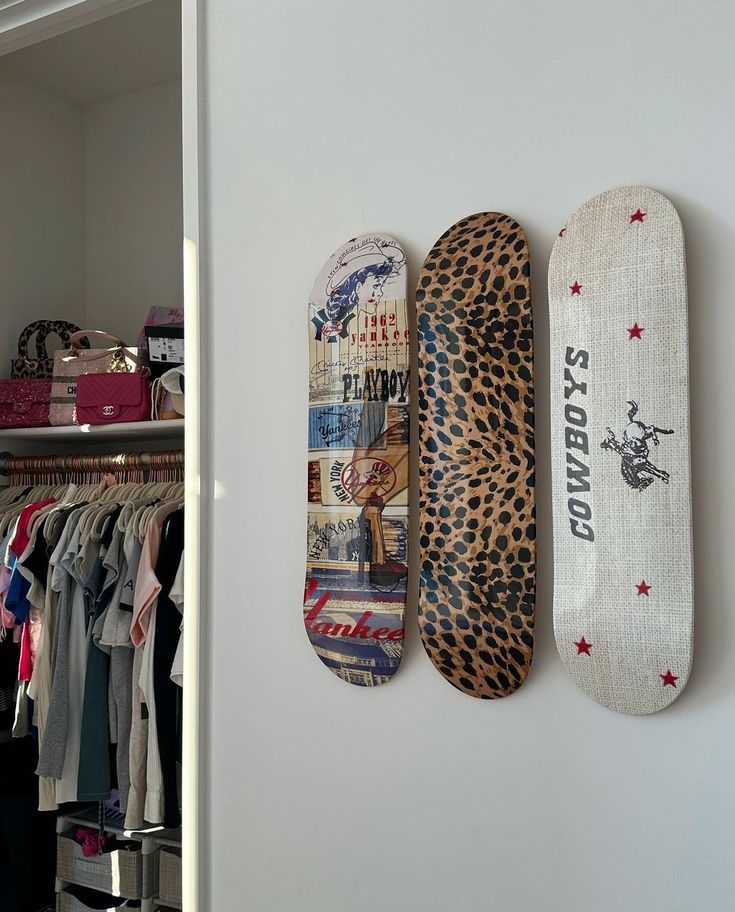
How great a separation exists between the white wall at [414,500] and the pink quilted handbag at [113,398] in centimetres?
85

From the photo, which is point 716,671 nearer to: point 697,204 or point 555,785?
point 555,785

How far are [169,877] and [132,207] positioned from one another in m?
2.17

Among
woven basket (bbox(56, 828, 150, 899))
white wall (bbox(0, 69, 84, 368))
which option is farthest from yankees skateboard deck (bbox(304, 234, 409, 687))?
white wall (bbox(0, 69, 84, 368))

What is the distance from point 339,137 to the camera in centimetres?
153

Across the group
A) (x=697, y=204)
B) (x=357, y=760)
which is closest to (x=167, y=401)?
(x=357, y=760)

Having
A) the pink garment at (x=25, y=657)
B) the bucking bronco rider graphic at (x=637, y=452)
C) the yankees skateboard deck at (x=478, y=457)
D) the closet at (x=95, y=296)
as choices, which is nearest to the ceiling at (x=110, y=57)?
the closet at (x=95, y=296)

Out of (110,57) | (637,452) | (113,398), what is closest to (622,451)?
(637,452)

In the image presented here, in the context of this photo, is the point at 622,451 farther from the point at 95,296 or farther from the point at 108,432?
the point at 95,296

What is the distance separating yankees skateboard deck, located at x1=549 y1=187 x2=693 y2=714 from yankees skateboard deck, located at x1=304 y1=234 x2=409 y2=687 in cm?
28

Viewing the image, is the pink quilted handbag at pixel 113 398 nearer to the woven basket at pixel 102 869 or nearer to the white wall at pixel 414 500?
the white wall at pixel 414 500

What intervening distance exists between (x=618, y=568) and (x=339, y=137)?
35.9 inches

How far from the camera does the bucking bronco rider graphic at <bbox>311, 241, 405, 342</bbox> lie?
1442 millimetres

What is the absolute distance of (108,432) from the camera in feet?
8.22

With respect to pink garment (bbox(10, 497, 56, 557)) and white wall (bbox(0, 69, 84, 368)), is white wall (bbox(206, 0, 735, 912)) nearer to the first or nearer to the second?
pink garment (bbox(10, 497, 56, 557))
